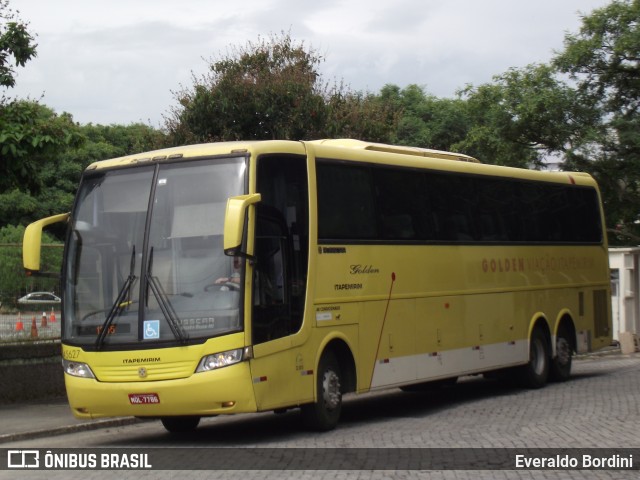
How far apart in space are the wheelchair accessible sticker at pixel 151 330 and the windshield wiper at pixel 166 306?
148mm

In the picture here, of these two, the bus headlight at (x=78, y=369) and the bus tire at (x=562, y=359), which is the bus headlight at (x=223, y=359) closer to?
the bus headlight at (x=78, y=369)

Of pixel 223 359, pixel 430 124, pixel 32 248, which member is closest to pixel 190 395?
pixel 223 359

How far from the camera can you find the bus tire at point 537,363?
19702 millimetres

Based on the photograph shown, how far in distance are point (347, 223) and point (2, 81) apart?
5.94 meters

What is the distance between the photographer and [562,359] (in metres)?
21.0

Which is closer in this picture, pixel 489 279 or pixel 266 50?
pixel 489 279

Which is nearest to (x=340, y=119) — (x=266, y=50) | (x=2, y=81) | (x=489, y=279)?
(x=266, y=50)

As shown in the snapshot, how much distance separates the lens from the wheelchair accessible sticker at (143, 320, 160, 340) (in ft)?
42.0

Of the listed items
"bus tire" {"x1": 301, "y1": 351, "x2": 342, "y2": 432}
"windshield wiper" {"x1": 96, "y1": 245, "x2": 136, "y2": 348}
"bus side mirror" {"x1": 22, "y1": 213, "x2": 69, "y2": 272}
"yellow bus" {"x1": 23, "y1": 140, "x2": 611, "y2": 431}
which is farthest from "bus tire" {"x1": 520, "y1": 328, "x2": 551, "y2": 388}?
"bus side mirror" {"x1": 22, "y1": 213, "x2": 69, "y2": 272}

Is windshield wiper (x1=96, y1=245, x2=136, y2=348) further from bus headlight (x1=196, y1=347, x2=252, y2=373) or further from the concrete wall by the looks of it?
the concrete wall

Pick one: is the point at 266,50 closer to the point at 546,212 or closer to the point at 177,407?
the point at 546,212

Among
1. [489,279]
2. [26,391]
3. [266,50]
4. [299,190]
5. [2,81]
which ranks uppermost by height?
[266,50]

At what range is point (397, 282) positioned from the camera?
15.9 metres

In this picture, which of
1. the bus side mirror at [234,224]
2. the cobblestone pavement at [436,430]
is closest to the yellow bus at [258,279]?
the bus side mirror at [234,224]
